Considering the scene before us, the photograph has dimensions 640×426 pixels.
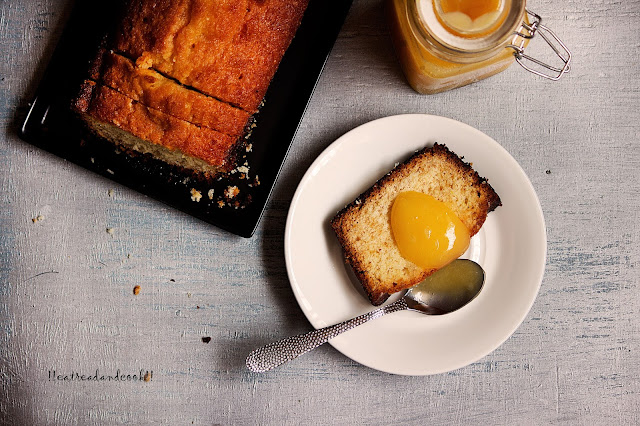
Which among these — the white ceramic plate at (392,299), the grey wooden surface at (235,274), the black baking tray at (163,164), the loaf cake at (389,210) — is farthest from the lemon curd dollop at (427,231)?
the black baking tray at (163,164)

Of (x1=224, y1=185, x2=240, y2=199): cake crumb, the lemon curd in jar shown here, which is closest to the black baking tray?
(x1=224, y1=185, x2=240, y2=199): cake crumb

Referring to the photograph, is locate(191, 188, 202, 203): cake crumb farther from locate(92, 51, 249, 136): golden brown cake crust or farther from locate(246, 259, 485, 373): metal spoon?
locate(246, 259, 485, 373): metal spoon

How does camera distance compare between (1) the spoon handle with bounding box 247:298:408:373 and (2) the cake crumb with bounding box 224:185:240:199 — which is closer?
(1) the spoon handle with bounding box 247:298:408:373

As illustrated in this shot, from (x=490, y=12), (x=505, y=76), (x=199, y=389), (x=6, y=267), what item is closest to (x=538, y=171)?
(x=505, y=76)

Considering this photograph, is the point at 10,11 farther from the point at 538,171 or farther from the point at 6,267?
the point at 538,171

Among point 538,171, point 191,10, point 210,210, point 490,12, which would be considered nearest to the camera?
point 490,12

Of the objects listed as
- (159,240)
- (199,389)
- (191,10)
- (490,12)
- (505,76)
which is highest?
(490,12)
